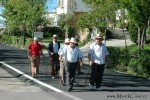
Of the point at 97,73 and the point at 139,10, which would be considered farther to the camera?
the point at 139,10

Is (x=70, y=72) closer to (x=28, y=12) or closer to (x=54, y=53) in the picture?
(x=54, y=53)

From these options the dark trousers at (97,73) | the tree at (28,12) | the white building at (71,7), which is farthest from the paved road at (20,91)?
the white building at (71,7)

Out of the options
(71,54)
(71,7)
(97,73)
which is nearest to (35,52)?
(71,54)

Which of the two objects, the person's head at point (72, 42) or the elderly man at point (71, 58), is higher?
the person's head at point (72, 42)

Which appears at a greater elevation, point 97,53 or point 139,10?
point 139,10

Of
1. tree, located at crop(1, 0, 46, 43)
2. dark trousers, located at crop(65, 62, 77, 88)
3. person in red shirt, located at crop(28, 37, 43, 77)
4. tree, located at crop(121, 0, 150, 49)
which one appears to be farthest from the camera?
tree, located at crop(1, 0, 46, 43)

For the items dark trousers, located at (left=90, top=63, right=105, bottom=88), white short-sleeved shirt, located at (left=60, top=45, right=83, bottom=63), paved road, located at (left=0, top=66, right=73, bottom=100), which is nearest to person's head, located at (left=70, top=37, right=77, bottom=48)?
white short-sleeved shirt, located at (left=60, top=45, right=83, bottom=63)

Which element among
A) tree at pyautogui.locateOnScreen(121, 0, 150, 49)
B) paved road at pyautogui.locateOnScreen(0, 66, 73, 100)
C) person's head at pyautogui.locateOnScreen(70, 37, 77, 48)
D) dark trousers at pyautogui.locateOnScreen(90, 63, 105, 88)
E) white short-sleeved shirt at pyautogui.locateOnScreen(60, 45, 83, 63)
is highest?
tree at pyautogui.locateOnScreen(121, 0, 150, 49)

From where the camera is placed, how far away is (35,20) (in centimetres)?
4638

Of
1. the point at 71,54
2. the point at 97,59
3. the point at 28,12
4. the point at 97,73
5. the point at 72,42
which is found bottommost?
the point at 97,73

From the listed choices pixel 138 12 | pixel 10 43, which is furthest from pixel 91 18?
pixel 10 43

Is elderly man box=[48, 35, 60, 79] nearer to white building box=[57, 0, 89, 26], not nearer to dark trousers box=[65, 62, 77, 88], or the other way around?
dark trousers box=[65, 62, 77, 88]

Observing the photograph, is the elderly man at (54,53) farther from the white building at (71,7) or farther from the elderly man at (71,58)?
the white building at (71,7)

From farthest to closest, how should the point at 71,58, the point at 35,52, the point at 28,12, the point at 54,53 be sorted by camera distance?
the point at 28,12 < the point at 35,52 < the point at 54,53 < the point at 71,58
